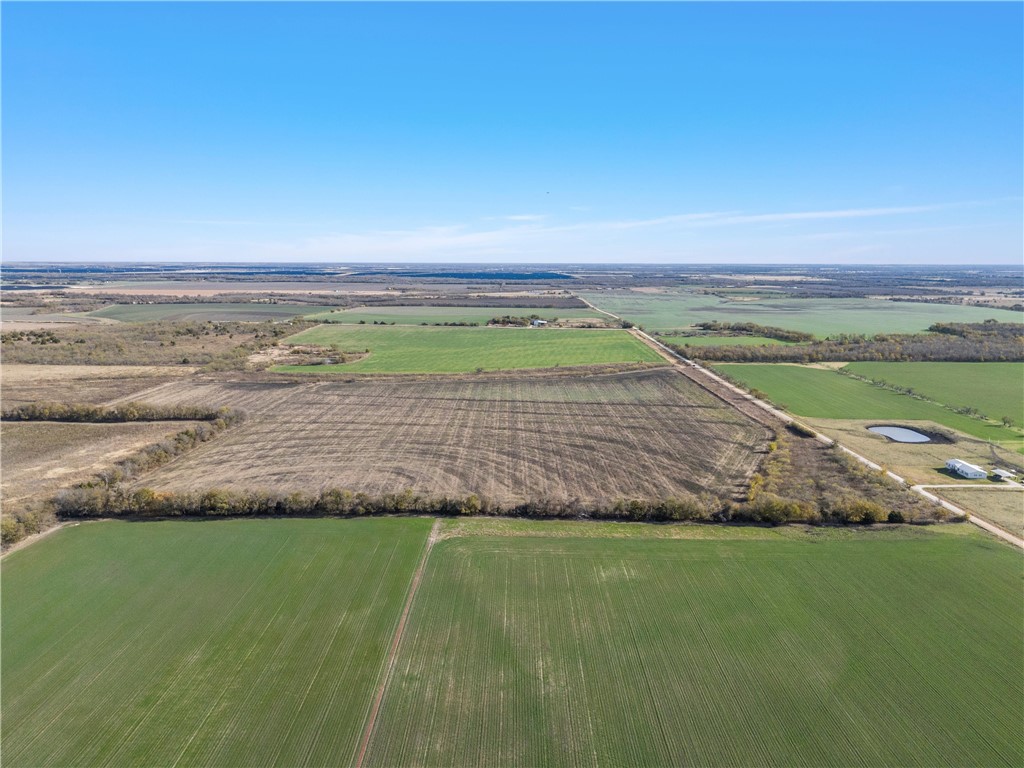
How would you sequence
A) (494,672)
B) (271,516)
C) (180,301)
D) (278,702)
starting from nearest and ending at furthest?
(278,702)
(494,672)
(271,516)
(180,301)

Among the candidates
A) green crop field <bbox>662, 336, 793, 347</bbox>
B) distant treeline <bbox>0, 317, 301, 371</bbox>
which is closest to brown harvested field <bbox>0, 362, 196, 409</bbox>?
distant treeline <bbox>0, 317, 301, 371</bbox>

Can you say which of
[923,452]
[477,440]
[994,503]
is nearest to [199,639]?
[477,440]

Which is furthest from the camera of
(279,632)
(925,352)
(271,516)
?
(925,352)

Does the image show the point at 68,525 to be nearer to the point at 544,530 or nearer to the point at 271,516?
the point at 271,516

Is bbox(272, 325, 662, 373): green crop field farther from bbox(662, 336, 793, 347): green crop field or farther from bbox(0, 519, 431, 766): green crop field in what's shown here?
bbox(0, 519, 431, 766): green crop field

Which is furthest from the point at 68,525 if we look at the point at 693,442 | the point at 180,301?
the point at 180,301

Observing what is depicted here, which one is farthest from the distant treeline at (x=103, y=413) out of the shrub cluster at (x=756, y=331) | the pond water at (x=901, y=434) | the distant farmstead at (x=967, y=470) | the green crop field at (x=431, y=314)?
the shrub cluster at (x=756, y=331)

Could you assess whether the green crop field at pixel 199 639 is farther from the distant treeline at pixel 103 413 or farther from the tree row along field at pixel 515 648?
the distant treeline at pixel 103 413
